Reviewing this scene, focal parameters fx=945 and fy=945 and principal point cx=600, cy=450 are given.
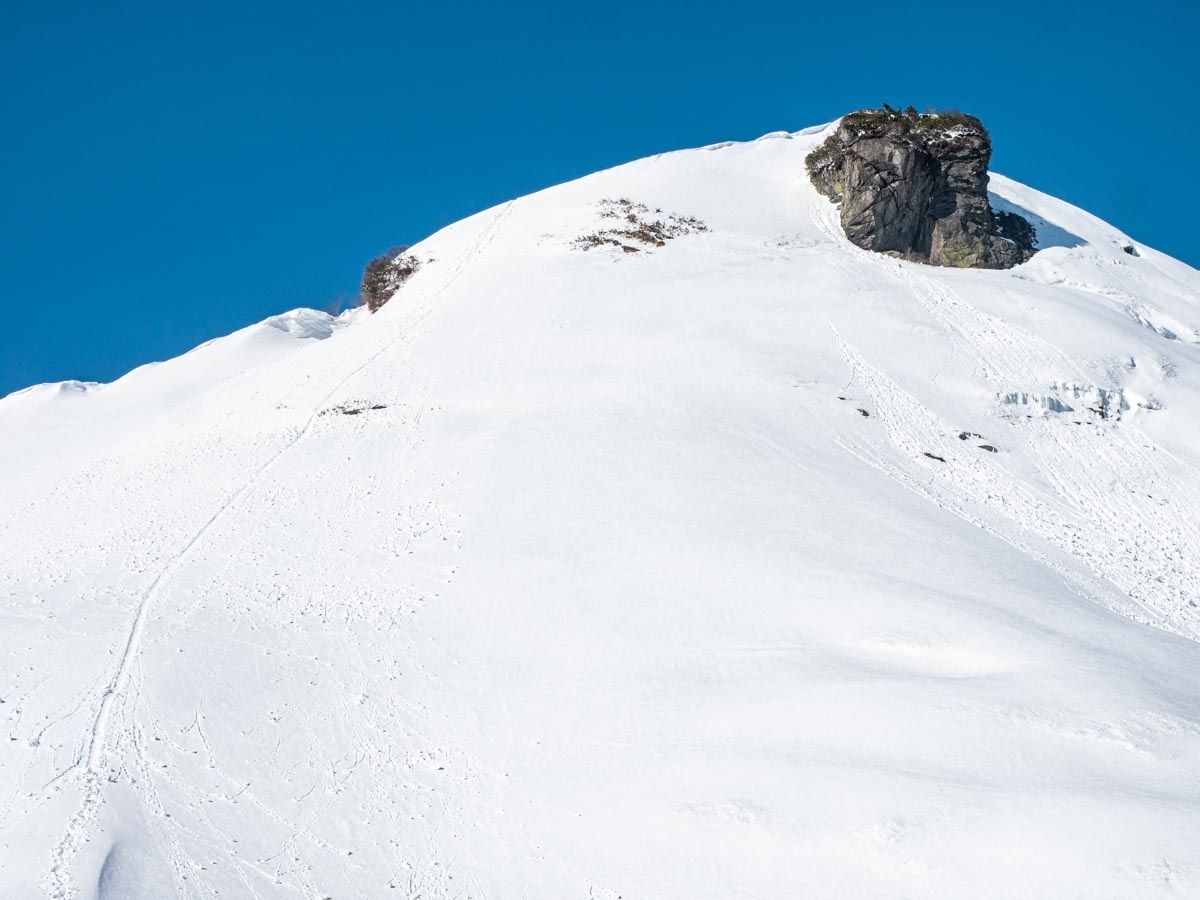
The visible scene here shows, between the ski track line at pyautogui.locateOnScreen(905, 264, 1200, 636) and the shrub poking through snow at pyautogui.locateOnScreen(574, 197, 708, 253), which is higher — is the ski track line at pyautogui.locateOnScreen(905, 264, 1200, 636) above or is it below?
below

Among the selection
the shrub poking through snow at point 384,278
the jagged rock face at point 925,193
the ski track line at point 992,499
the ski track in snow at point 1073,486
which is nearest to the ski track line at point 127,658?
the shrub poking through snow at point 384,278

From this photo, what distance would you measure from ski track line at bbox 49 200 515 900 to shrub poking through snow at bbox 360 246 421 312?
30.8ft

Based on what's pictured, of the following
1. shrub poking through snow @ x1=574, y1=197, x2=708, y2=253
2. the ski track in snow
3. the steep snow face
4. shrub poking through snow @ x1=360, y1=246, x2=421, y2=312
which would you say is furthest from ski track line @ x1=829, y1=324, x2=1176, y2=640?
shrub poking through snow @ x1=360, y1=246, x2=421, y2=312

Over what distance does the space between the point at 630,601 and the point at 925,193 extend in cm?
3138

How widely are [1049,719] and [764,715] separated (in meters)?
3.89

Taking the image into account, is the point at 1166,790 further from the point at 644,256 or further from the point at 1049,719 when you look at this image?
the point at 644,256

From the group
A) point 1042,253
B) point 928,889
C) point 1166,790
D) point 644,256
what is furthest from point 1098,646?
A: point 1042,253

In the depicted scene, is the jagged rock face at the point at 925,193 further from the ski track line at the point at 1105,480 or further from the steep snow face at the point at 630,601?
the ski track line at the point at 1105,480

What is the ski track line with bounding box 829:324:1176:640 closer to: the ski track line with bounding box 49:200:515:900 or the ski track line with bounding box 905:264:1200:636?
the ski track line with bounding box 905:264:1200:636

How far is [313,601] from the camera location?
62.0ft

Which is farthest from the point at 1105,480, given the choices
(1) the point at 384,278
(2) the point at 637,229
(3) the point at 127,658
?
(1) the point at 384,278

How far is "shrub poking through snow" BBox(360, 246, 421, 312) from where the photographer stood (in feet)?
146

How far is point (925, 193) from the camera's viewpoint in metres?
42.5

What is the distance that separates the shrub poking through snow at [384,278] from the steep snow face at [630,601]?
6.59 meters
